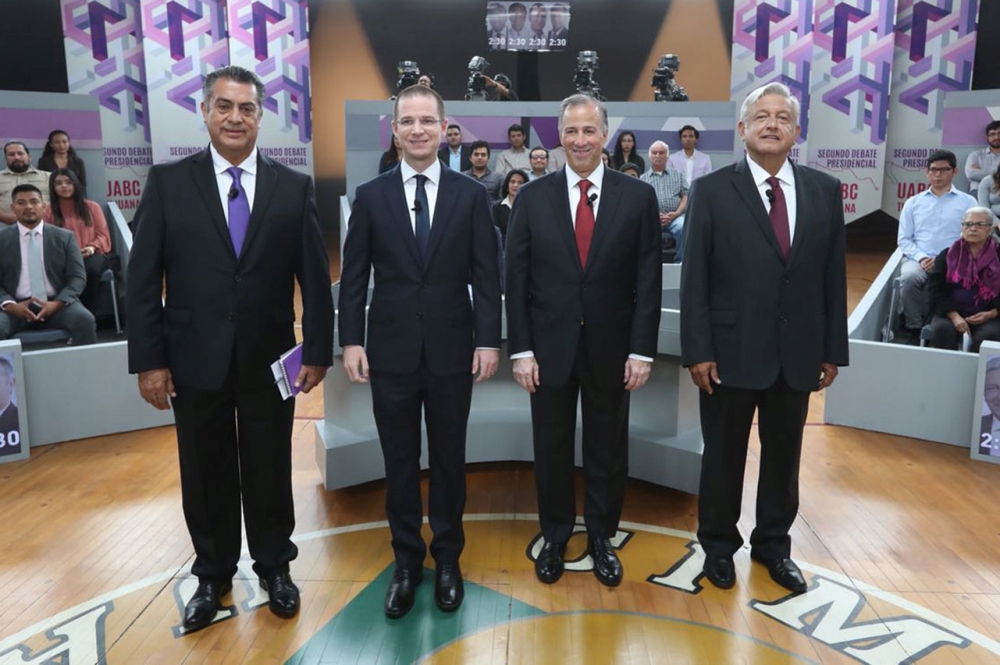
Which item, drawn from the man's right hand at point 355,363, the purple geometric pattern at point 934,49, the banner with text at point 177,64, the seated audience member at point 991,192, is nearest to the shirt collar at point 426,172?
the man's right hand at point 355,363

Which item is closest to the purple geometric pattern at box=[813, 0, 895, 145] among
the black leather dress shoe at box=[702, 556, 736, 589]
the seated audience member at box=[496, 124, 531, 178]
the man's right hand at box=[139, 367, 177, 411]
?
the seated audience member at box=[496, 124, 531, 178]

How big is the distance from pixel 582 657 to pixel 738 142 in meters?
11.1

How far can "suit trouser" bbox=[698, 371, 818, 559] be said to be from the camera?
2.96 metres

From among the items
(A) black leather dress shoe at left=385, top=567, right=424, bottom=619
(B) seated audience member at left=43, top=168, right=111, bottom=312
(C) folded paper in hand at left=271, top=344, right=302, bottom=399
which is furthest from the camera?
(B) seated audience member at left=43, top=168, right=111, bottom=312

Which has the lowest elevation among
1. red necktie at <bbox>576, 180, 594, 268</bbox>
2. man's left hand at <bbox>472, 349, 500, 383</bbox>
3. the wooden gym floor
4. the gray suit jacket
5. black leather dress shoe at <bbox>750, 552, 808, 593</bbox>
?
the wooden gym floor

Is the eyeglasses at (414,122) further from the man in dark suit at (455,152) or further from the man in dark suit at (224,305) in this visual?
the man in dark suit at (455,152)

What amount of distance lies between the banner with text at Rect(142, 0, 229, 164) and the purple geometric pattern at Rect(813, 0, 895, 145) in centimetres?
845

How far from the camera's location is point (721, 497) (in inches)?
120

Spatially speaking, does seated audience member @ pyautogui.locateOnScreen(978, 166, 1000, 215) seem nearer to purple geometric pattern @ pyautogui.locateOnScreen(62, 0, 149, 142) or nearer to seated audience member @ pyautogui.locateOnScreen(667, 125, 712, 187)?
seated audience member @ pyautogui.locateOnScreen(667, 125, 712, 187)

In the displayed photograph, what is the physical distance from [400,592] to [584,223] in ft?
4.68

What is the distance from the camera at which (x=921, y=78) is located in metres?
11.7

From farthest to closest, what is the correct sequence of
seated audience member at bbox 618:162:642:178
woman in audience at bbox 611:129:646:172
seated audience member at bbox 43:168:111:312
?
woman in audience at bbox 611:129:646:172, seated audience member at bbox 618:162:642:178, seated audience member at bbox 43:168:111:312

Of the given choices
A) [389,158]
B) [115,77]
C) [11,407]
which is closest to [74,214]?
[11,407]

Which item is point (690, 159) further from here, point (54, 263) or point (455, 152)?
point (54, 263)
